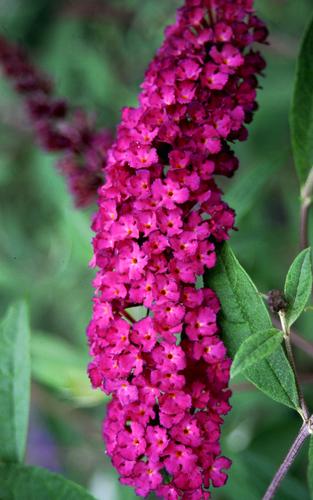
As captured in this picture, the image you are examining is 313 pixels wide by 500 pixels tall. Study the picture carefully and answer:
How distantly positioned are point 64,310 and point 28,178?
32.6 inches

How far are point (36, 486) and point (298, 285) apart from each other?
2.33 feet

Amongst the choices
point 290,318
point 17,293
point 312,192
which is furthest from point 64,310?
point 290,318

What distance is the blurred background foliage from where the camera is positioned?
2.24m

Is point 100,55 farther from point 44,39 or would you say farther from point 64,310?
point 64,310

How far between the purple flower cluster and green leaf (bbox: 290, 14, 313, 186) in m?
0.53

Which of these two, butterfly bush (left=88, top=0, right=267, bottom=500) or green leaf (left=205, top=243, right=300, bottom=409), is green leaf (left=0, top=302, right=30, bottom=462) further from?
green leaf (left=205, top=243, right=300, bottom=409)

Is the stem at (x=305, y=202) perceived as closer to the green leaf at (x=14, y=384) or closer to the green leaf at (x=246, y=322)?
the green leaf at (x=246, y=322)

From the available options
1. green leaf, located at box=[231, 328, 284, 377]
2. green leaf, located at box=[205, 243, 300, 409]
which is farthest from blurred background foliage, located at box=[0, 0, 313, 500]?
green leaf, located at box=[231, 328, 284, 377]

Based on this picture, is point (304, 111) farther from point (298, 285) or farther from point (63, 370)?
point (63, 370)

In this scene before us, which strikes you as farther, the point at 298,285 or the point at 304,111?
the point at 304,111

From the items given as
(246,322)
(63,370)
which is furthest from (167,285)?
(63,370)

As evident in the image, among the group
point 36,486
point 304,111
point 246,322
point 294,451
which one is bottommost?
point 36,486

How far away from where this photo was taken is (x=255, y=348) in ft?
3.70

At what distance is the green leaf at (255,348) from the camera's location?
3.57 ft
